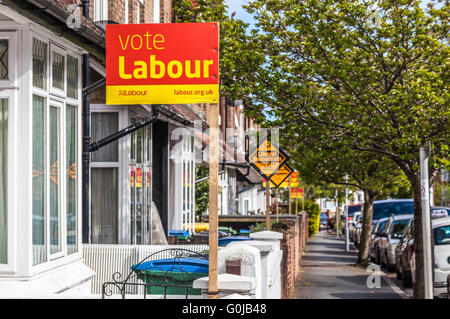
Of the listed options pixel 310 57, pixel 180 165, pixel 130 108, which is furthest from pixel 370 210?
pixel 130 108

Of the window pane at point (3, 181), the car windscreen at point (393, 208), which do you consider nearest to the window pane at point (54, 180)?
the window pane at point (3, 181)

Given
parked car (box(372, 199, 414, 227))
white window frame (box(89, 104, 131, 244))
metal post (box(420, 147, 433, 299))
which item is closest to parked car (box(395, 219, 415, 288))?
metal post (box(420, 147, 433, 299))

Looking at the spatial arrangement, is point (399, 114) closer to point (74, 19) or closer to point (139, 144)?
point (139, 144)

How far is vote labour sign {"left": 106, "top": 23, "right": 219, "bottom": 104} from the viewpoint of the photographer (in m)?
5.40

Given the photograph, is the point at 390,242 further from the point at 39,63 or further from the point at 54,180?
the point at 39,63

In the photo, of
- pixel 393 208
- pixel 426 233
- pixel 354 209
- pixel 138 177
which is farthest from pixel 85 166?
pixel 354 209

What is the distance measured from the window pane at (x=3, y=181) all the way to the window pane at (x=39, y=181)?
0.82ft

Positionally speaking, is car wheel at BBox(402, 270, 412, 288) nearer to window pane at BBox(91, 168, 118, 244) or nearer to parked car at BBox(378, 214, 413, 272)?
parked car at BBox(378, 214, 413, 272)

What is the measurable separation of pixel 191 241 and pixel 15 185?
840cm

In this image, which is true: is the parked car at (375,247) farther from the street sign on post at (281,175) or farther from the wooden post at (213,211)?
the wooden post at (213,211)

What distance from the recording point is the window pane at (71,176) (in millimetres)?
6738

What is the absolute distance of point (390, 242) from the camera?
20.6m

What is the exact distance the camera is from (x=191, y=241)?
13945 mm

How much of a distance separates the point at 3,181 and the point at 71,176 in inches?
43.1
